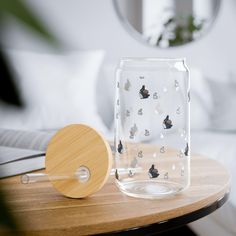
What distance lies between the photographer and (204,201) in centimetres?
88

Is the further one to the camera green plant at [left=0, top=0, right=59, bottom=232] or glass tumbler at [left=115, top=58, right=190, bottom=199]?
glass tumbler at [left=115, top=58, right=190, bottom=199]

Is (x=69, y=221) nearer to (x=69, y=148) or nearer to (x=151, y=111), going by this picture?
(x=69, y=148)

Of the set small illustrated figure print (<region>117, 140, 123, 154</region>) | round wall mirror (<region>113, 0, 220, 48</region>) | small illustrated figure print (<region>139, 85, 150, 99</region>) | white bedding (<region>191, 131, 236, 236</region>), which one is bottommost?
white bedding (<region>191, 131, 236, 236</region>)

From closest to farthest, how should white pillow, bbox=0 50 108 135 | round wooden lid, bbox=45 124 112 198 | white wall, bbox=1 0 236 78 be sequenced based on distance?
round wooden lid, bbox=45 124 112 198
white pillow, bbox=0 50 108 135
white wall, bbox=1 0 236 78

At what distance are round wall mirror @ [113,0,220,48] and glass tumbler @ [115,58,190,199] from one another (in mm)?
2074

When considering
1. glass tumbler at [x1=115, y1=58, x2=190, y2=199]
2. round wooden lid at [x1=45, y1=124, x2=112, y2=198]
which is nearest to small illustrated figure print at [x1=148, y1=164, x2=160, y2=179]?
glass tumbler at [x1=115, y1=58, x2=190, y2=199]

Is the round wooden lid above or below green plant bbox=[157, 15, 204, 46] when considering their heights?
above

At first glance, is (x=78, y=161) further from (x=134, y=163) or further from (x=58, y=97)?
(x=58, y=97)

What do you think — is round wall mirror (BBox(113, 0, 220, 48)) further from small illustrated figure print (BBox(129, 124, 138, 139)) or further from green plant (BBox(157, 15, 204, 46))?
small illustrated figure print (BBox(129, 124, 138, 139))

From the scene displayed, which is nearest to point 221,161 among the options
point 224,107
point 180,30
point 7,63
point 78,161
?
point 224,107

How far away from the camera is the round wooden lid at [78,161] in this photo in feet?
2.83

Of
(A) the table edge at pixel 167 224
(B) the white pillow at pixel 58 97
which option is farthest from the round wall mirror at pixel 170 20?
(A) the table edge at pixel 167 224

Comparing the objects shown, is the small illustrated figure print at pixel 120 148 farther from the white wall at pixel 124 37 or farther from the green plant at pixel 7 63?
the white wall at pixel 124 37

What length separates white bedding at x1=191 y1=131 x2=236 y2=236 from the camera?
1595 millimetres
